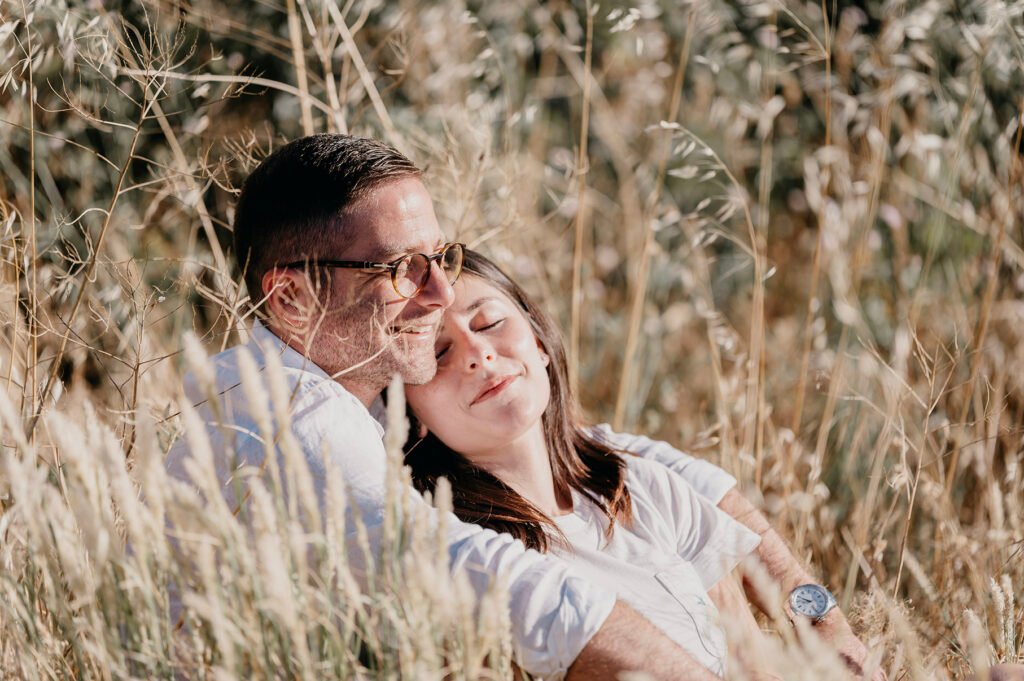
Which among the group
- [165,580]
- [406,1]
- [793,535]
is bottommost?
[793,535]

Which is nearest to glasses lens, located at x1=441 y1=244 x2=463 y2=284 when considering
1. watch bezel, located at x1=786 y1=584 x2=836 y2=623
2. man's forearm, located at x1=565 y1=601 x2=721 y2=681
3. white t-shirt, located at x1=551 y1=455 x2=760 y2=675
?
white t-shirt, located at x1=551 y1=455 x2=760 y2=675

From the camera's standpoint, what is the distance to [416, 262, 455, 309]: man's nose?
1974mm

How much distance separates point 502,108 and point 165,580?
3166mm

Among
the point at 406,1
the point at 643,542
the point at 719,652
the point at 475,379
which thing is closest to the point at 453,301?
the point at 475,379

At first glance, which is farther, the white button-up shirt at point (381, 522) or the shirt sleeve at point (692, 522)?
the shirt sleeve at point (692, 522)

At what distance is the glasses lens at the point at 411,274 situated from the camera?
1945 mm

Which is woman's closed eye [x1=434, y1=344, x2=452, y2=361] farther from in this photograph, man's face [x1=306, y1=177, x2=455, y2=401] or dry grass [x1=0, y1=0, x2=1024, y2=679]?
dry grass [x1=0, y1=0, x2=1024, y2=679]

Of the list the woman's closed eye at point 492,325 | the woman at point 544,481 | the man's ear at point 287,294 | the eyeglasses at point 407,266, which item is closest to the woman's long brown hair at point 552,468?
the woman at point 544,481

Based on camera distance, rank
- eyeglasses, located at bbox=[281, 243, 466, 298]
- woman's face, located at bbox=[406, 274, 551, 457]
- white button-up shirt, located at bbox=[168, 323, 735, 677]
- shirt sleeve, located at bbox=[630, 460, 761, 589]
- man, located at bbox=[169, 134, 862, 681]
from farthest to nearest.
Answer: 1. shirt sleeve, located at bbox=[630, 460, 761, 589]
2. woman's face, located at bbox=[406, 274, 551, 457]
3. eyeglasses, located at bbox=[281, 243, 466, 298]
4. man, located at bbox=[169, 134, 862, 681]
5. white button-up shirt, located at bbox=[168, 323, 735, 677]

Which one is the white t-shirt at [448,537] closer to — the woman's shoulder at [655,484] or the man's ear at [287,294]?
the man's ear at [287,294]

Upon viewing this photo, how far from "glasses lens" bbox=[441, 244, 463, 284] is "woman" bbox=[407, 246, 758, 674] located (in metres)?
0.04

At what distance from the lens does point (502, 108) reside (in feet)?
14.0

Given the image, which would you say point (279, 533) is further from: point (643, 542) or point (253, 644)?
point (643, 542)

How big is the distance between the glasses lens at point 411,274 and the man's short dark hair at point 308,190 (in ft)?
0.44
